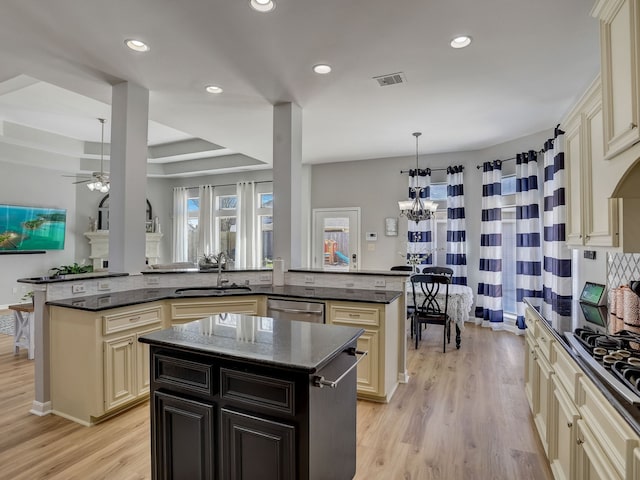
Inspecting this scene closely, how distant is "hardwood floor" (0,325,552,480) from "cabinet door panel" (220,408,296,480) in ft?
2.93

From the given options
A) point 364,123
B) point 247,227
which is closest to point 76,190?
point 247,227

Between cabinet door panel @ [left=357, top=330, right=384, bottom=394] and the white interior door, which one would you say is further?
the white interior door

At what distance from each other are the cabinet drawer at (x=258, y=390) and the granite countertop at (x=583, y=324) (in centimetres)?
111

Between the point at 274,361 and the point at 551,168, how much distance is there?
483 centimetres

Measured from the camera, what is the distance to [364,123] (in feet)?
15.9

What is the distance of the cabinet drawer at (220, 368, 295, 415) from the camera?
4.73 ft

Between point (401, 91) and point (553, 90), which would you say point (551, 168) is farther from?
point (401, 91)

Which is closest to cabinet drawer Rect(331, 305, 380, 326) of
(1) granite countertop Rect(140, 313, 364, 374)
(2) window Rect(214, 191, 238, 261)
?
(1) granite countertop Rect(140, 313, 364, 374)

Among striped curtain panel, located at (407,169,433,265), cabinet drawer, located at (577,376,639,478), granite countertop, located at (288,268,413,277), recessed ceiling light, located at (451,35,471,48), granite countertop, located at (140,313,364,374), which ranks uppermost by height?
recessed ceiling light, located at (451,35,471,48)

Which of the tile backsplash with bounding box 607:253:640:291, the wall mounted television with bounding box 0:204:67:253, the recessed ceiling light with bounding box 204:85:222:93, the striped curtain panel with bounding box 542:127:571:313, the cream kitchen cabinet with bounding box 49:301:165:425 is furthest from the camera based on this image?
the wall mounted television with bounding box 0:204:67:253

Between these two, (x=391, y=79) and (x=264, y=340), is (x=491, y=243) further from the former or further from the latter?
(x=264, y=340)

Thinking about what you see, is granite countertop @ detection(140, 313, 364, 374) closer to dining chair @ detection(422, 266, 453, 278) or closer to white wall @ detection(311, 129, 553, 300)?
dining chair @ detection(422, 266, 453, 278)

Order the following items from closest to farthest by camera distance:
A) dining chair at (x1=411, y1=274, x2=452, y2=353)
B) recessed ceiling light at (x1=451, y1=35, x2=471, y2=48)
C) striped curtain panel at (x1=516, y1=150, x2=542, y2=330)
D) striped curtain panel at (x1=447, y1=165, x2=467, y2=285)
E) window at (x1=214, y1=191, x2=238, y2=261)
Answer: recessed ceiling light at (x1=451, y1=35, x2=471, y2=48) < dining chair at (x1=411, y1=274, x2=452, y2=353) < striped curtain panel at (x1=516, y1=150, x2=542, y2=330) < striped curtain panel at (x1=447, y1=165, x2=467, y2=285) < window at (x1=214, y1=191, x2=238, y2=261)

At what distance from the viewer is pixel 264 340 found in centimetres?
171
